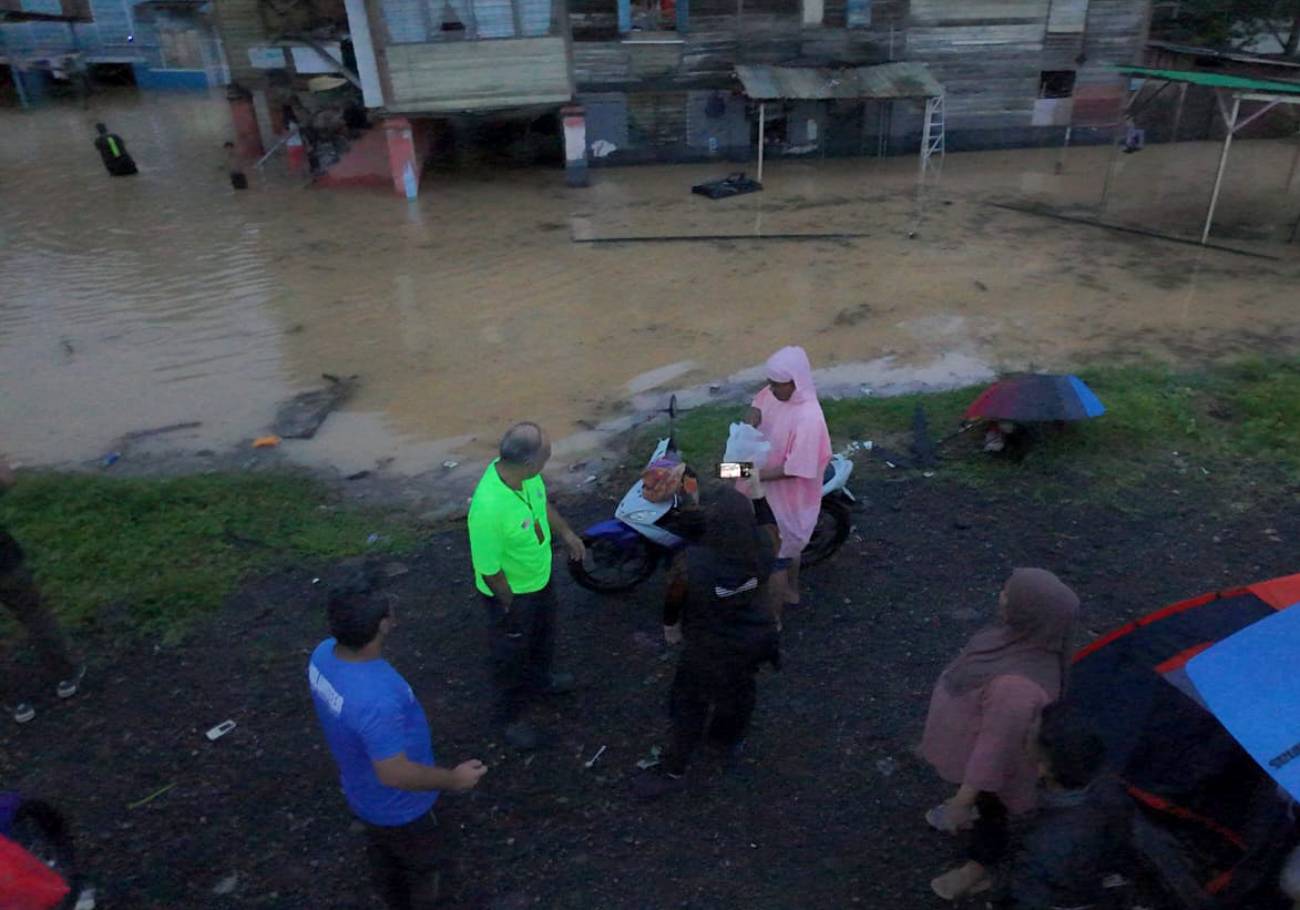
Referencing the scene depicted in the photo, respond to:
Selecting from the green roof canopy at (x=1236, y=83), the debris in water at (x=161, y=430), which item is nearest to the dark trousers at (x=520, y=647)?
the debris in water at (x=161, y=430)

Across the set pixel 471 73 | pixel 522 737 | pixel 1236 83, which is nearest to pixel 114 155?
pixel 471 73

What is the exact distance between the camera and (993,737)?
300 centimetres

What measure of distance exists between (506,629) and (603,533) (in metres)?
1.16

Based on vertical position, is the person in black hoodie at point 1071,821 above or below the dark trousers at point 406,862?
above

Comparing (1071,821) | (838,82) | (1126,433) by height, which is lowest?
(1126,433)

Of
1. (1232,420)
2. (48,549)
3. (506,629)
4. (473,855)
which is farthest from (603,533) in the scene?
(1232,420)

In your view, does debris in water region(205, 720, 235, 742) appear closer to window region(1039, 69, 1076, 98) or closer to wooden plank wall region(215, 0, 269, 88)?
wooden plank wall region(215, 0, 269, 88)

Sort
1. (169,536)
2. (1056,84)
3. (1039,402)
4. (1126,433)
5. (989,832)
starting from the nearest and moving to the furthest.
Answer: (989,832)
(169,536)
(1039,402)
(1126,433)
(1056,84)

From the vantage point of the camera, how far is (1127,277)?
11.5 m

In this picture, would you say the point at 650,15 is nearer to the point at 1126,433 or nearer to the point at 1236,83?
the point at 1236,83

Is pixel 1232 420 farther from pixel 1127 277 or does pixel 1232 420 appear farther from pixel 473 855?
pixel 473 855

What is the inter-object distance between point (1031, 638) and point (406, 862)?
2278mm

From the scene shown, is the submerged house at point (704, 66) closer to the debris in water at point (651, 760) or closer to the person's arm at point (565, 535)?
the person's arm at point (565, 535)

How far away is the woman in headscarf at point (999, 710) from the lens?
296 cm
